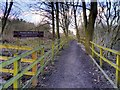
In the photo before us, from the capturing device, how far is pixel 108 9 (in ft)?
119

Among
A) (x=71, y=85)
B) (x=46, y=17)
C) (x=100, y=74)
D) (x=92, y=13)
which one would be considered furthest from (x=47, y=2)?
(x=71, y=85)

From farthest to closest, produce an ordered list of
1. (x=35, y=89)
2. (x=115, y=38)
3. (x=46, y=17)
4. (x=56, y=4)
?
(x=115, y=38), (x=46, y=17), (x=56, y=4), (x=35, y=89)

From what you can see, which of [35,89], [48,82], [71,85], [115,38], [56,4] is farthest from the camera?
[115,38]

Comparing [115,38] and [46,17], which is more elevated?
[46,17]

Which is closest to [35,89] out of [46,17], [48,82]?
[48,82]

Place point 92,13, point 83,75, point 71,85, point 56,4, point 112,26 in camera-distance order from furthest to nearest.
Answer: point 112,26 < point 56,4 < point 92,13 < point 83,75 < point 71,85

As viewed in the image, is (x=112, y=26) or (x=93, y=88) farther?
(x=112, y=26)

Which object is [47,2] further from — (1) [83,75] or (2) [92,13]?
(1) [83,75]

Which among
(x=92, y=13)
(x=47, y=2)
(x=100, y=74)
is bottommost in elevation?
(x=100, y=74)

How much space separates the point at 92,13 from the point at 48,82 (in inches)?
379

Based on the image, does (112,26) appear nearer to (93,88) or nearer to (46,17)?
(46,17)

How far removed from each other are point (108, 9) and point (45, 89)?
30390 millimetres

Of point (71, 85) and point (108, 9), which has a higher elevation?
point (108, 9)

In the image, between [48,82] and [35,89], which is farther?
[48,82]
